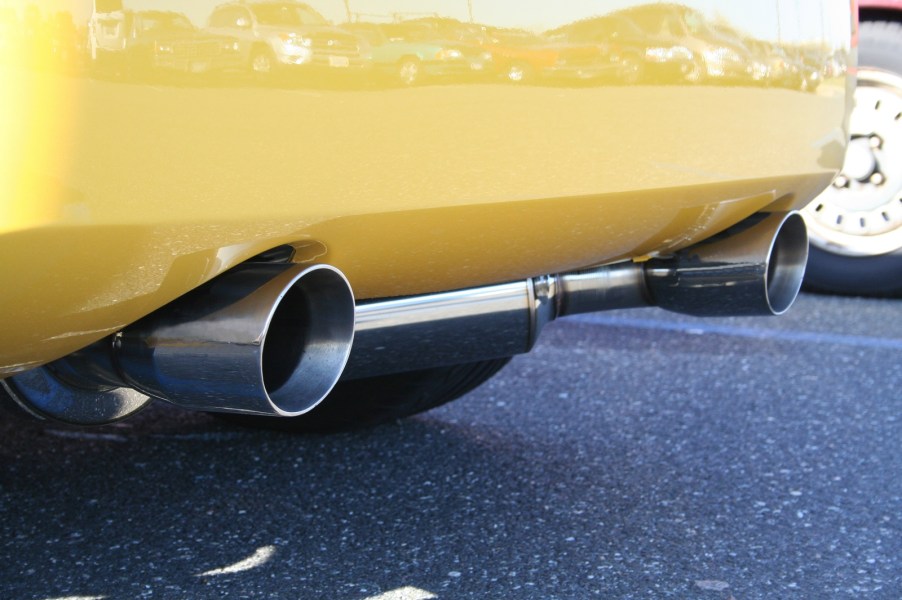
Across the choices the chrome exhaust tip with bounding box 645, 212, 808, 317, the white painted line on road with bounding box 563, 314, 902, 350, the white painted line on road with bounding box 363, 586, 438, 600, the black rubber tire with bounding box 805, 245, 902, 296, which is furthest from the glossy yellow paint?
the black rubber tire with bounding box 805, 245, 902, 296

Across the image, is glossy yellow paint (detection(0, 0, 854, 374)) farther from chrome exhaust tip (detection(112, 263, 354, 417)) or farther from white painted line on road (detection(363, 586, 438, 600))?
white painted line on road (detection(363, 586, 438, 600))

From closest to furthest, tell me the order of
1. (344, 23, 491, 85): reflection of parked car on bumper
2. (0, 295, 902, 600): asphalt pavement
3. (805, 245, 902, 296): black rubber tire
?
(344, 23, 491, 85): reflection of parked car on bumper
(0, 295, 902, 600): asphalt pavement
(805, 245, 902, 296): black rubber tire

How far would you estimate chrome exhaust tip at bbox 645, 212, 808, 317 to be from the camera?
2033 mm

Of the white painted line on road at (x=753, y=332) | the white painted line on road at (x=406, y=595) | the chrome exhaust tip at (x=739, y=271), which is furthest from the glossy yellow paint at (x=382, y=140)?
the white painted line on road at (x=753, y=332)

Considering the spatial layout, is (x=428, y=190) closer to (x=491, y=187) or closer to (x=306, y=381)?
(x=491, y=187)

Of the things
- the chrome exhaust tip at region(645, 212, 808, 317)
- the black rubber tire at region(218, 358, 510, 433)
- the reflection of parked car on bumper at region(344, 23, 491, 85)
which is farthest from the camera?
the black rubber tire at region(218, 358, 510, 433)

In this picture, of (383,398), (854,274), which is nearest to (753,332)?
(854,274)

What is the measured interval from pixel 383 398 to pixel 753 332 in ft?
5.39

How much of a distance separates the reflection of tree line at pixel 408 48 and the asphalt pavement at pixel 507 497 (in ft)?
2.67

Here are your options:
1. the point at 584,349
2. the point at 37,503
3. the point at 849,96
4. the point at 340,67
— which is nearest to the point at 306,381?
the point at 340,67

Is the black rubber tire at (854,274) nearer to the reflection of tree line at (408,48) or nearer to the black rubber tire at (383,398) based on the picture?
the black rubber tire at (383,398)

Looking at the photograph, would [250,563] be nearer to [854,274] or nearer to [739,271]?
[739,271]

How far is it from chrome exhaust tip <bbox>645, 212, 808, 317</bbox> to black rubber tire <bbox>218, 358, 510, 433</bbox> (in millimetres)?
477

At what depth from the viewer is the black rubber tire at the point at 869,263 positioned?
3.98 m
